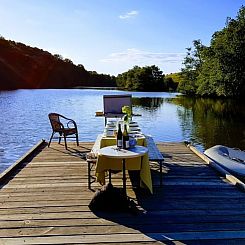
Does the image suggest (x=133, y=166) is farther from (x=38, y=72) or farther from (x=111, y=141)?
(x=38, y=72)

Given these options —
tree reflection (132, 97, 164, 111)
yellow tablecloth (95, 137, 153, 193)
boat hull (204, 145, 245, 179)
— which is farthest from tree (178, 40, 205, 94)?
yellow tablecloth (95, 137, 153, 193)

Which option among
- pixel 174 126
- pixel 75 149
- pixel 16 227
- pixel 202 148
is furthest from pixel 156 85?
pixel 16 227

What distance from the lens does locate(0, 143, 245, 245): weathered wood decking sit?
3.17 m

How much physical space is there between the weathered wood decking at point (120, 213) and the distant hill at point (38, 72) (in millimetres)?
70738

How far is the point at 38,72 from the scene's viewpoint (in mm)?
81188

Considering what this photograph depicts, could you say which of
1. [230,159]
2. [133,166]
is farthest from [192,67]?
[133,166]

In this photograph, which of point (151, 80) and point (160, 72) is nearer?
point (160, 72)

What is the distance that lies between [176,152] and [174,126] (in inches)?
410

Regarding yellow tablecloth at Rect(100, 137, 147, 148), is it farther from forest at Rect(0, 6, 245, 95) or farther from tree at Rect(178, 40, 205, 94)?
tree at Rect(178, 40, 205, 94)

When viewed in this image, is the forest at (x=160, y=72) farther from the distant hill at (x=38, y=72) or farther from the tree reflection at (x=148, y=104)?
the tree reflection at (x=148, y=104)

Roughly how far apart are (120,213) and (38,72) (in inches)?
3186

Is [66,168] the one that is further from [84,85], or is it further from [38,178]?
[84,85]

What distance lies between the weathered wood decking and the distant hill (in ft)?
232

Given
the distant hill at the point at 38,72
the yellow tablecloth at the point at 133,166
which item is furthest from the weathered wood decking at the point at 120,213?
the distant hill at the point at 38,72
